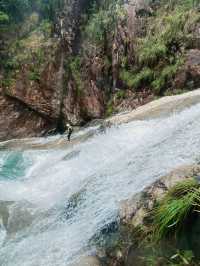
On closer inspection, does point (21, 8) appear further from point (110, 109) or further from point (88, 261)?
point (88, 261)

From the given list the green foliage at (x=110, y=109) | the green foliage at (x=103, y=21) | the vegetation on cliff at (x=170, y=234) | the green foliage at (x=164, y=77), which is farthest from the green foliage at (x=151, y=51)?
the vegetation on cliff at (x=170, y=234)

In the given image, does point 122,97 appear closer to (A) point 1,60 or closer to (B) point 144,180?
(A) point 1,60

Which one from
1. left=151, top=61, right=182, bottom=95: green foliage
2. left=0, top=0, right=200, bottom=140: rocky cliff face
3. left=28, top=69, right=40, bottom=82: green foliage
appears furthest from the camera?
left=28, top=69, right=40, bottom=82: green foliage

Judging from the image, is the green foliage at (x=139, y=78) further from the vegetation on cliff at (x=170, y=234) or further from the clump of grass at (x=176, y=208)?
the clump of grass at (x=176, y=208)

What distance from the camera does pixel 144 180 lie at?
623cm

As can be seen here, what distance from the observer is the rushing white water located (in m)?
5.86

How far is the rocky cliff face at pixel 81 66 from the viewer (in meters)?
15.1

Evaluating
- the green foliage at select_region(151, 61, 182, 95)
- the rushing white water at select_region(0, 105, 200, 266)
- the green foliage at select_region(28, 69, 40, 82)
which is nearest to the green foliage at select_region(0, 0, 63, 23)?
the green foliage at select_region(28, 69, 40, 82)

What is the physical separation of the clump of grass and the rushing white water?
1.31 meters

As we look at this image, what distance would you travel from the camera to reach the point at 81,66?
57.7 feet

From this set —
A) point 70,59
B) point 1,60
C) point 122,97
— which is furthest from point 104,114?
point 1,60

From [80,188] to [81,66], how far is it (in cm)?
1064

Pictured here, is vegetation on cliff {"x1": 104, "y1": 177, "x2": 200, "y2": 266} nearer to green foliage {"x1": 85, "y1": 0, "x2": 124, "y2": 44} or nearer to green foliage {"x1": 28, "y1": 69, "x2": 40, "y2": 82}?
green foliage {"x1": 85, "y1": 0, "x2": 124, "y2": 44}

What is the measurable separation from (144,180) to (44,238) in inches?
68.7
